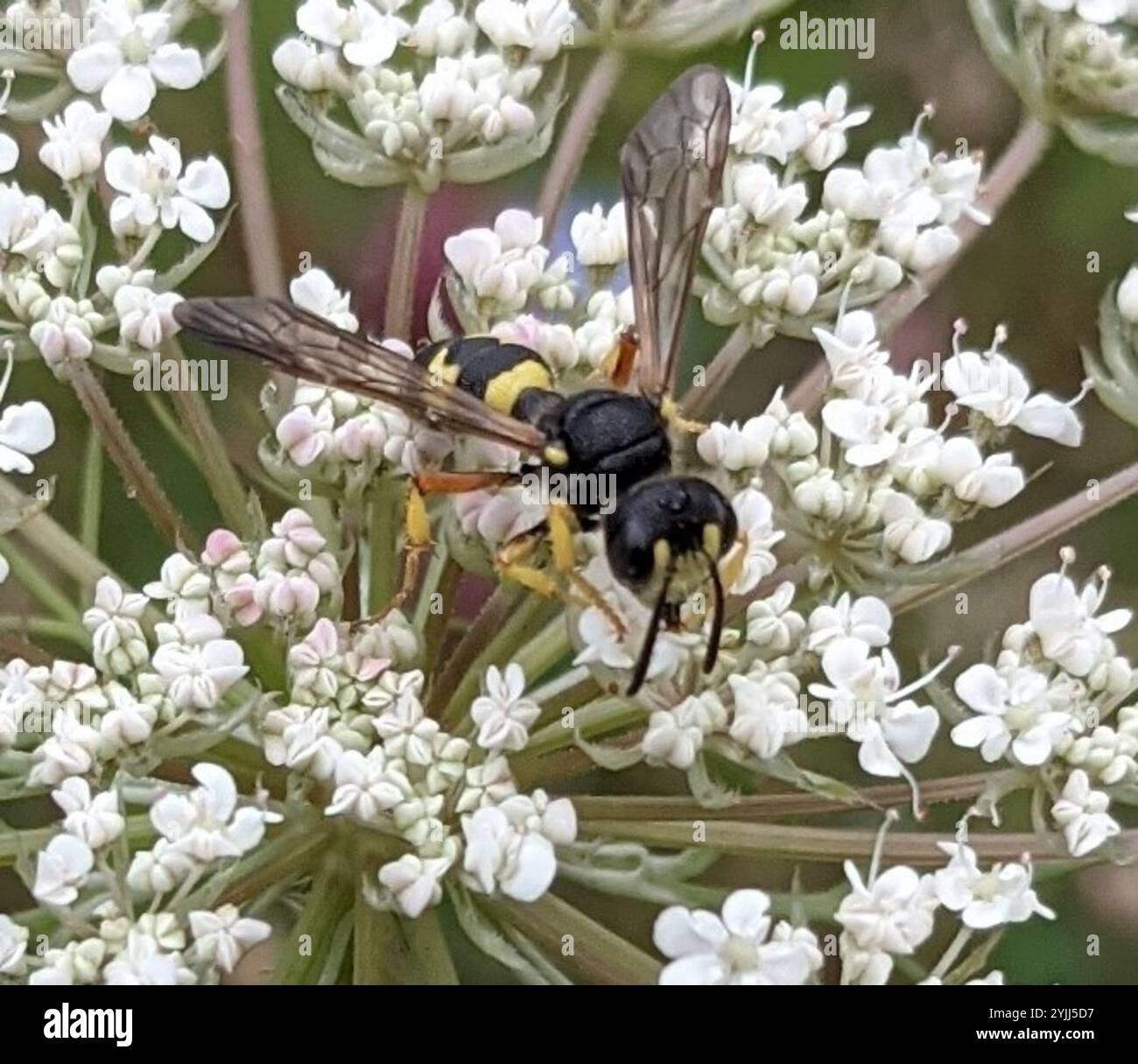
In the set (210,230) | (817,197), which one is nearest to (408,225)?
(210,230)

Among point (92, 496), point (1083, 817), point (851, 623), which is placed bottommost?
point (1083, 817)

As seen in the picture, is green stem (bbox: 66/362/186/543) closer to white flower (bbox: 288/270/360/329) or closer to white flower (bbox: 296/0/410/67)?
white flower (bbox: 288/270/360/329)

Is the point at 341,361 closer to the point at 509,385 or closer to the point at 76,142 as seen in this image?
the point at 509,385

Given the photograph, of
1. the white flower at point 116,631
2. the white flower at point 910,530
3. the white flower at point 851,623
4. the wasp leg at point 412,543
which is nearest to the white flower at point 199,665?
the white flower at point 116,631

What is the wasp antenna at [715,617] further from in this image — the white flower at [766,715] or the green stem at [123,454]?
the green stem at [123,454]

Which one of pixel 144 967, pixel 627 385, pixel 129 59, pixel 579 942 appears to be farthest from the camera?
pixel 129 59

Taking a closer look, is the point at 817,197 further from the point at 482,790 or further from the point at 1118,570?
the point at 482,790

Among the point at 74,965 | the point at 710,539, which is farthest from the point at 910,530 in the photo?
the point at 74,965
